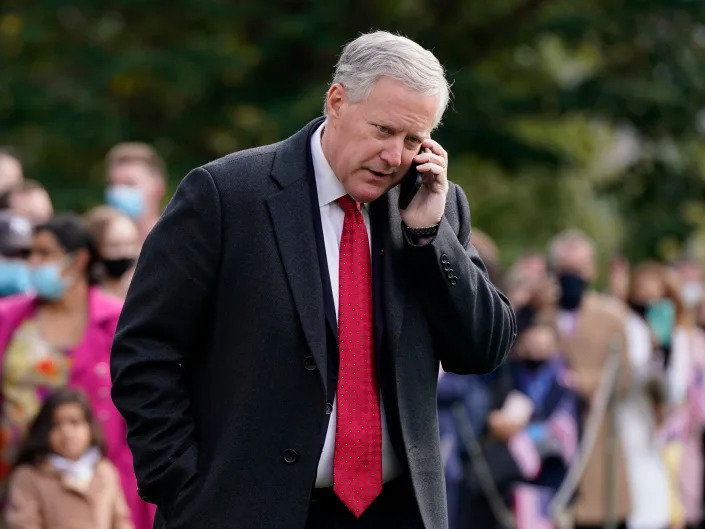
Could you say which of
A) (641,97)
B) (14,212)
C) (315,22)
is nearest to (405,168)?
(14,212)

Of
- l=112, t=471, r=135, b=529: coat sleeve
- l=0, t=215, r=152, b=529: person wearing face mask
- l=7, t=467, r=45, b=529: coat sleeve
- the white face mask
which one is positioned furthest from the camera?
the white face mask

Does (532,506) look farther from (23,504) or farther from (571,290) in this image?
(23,504)

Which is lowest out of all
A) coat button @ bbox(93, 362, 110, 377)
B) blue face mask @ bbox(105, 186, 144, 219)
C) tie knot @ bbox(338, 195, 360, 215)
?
blue face mask @ bbox(105, 186, 144, 219)

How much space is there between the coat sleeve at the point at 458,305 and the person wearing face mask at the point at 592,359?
6627mm

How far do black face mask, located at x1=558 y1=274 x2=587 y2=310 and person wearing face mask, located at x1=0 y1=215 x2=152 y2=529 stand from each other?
4408 millimetres

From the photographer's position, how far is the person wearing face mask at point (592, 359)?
1128 centimetres

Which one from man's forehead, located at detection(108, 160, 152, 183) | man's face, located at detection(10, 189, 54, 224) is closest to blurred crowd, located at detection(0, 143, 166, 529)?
man's face, located at detection(10, 189, 54, 224)

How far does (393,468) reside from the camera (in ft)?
14.8

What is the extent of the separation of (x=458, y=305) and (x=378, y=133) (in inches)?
19.6

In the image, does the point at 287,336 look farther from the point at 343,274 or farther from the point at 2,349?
the point at 2,349

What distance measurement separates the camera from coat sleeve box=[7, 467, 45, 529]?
→ 707cm

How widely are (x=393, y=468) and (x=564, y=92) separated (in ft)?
36.0

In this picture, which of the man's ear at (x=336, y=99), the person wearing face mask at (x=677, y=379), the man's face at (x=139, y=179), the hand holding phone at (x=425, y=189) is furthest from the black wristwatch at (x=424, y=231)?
the person wearing face mask at (x=677, y=379)

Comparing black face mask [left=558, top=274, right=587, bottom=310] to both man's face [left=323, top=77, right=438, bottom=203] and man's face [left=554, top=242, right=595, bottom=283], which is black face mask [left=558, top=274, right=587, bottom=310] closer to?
man's face [left=554, top=242, right=595, bottom=283]
